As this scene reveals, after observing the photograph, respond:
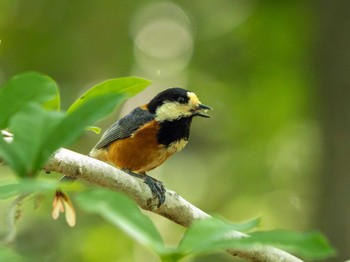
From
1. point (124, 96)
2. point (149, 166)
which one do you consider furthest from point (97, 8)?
point (124, 96)

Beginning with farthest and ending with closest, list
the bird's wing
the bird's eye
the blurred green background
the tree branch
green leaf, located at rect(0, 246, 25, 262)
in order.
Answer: the blurred green background → the bird's eye → the bird's wing → the tree branch → green leaf, located at rect(0, 246, 25, 262)

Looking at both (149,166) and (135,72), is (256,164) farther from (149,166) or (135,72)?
(149,166)

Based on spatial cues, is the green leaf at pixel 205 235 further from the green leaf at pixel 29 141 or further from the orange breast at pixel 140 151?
the orange breast at pixel 140 151

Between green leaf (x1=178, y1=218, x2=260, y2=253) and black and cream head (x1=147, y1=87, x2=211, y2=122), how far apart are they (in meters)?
3.21

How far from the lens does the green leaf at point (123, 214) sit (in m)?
0.74

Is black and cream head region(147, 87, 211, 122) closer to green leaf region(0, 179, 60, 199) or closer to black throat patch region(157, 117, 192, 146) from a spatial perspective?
black throat patch region(157, 117, 192, 146)

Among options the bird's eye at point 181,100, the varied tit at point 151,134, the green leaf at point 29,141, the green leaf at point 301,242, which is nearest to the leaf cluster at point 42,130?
the green leaf at point 29,141

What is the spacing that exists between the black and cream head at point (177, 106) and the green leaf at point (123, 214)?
10.7 ft

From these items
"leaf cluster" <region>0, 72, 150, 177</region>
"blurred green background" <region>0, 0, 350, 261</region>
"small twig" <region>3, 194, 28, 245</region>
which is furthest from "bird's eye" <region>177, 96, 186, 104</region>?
"leaf cluster" <region>0, 72, 150, 177</region>

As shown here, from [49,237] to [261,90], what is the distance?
2685 millimetres

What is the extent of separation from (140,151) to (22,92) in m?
2.89

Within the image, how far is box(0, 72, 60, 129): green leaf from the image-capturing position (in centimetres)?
100

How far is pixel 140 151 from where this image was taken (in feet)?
12.8

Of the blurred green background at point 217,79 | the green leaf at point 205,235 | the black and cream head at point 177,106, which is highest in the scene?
the blurred green background at point 217,79
